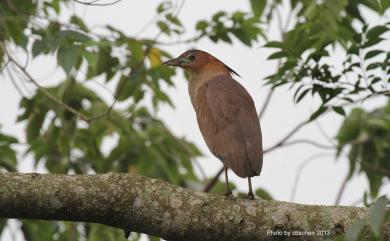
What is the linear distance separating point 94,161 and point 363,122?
2186 mm

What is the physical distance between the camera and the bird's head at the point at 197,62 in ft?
17.2

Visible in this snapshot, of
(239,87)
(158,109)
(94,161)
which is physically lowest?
(94,161)

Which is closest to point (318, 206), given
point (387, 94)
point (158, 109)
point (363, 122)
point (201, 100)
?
point (387, 94)

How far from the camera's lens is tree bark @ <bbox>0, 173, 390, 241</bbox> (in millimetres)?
2867

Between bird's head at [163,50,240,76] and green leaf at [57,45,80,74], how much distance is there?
1235 mm

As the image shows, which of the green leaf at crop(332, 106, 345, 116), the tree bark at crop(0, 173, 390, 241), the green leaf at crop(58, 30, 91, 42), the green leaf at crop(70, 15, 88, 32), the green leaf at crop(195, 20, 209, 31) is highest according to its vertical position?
the green leaf at crop(195, 20, 209, 31)

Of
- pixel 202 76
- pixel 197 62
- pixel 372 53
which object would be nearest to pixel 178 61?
pixel 197 62

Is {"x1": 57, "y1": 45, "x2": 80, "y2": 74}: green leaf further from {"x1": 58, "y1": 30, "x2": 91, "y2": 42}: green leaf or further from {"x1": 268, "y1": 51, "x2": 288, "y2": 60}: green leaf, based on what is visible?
{"x1": 268, "y1": 51, "x2": 288, "y2": 60}: green leaf

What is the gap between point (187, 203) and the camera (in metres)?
3.04

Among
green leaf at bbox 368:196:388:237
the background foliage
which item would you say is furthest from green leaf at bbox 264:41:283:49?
green leaf at bbox 368:196:388:237

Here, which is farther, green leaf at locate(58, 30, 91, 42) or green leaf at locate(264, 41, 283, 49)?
green leaf at locate(58, 30, 91, 42)

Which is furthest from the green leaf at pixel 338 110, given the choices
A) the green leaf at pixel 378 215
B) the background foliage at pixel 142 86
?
the green leaf at pixel 378 215

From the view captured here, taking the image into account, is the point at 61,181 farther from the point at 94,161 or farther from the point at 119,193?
the point at 94,161

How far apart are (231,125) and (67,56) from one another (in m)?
1.02
